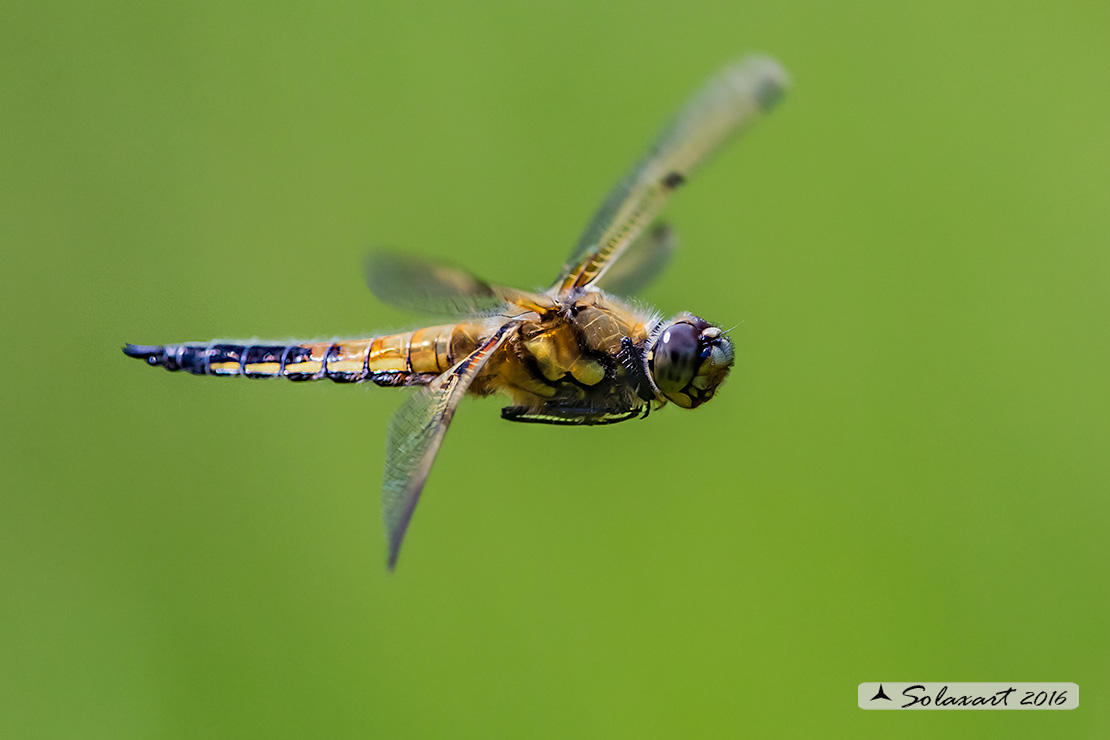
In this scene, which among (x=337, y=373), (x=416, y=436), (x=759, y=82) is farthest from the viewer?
(x=337, y=373)

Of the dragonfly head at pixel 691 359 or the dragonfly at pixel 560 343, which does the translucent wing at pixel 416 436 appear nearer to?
the dragonfly at pixel 560 343

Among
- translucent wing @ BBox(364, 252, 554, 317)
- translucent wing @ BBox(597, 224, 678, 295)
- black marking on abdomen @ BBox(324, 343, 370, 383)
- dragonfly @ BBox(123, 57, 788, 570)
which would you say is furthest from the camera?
translucent wing @ BBox(597, 224, 678, 295)

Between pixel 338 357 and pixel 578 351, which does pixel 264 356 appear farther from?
pixel 578 351

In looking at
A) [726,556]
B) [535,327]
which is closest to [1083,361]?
[726,556]

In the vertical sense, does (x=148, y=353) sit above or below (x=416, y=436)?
above

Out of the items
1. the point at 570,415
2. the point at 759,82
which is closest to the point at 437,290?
the point at 570,415

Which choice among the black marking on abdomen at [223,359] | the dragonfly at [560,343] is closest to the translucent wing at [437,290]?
the dragonfly at [560,343]

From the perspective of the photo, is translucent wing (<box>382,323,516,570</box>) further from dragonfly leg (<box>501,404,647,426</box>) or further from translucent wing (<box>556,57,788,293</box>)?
translucent wing (<box>556,57,788,293</box>)

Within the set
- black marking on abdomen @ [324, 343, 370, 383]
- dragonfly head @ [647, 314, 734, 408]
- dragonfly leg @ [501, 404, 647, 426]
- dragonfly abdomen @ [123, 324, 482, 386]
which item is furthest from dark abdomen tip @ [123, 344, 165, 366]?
dragonfly head @ [647, 314, 734, 408]
